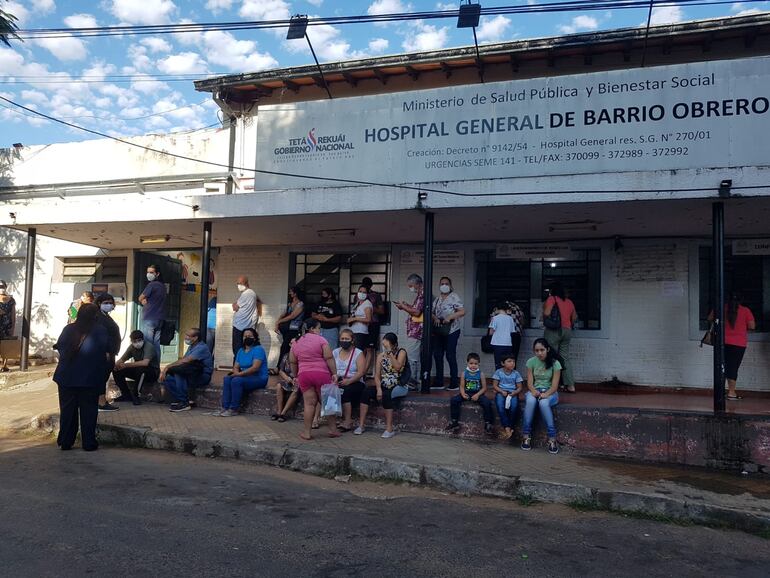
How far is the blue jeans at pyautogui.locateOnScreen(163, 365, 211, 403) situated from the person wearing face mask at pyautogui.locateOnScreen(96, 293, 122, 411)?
0.84 m

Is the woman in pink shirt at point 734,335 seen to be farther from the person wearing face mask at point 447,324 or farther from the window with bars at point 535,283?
the person wearing face mask at point 447,324

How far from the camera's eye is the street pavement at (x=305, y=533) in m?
3.90

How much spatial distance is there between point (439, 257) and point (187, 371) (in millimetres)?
4536

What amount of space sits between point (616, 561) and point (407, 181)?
540cm

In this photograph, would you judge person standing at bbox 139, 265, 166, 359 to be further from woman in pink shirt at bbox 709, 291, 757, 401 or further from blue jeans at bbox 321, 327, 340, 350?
woman in pink shirt at bbox 709, 291, 757, 401

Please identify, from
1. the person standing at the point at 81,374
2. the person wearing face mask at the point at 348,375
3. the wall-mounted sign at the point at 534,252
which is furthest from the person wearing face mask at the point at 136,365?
the wall-mounted sign at the point at 534,252

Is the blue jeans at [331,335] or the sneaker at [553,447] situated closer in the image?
the sneaker at [553,447]

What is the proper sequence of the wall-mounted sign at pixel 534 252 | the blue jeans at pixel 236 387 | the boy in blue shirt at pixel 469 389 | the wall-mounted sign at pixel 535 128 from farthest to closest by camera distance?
1. the wall-mounted sign at pixel 534 252
2. the blue jeans at pixel 236 387
3. the boy in blue shirt at pixel 469 389
4. the wall-mounted sign at pixel 535 128

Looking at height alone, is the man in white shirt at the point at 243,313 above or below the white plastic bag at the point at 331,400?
above

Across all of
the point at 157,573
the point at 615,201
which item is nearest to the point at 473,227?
the point at 615,201

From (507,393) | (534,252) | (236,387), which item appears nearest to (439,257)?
(534,252)

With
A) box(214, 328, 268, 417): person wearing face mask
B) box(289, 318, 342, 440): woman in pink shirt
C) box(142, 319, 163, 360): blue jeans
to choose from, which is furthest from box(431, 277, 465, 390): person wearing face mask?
box(142, 319, 163, 360): blue jeans

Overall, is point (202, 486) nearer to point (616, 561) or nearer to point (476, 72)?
point (616, 561)

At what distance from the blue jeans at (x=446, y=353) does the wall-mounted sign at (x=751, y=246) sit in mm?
4419
